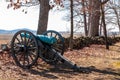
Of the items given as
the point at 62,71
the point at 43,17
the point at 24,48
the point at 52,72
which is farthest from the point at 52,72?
the point at 43,17

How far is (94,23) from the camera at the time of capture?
31.2m

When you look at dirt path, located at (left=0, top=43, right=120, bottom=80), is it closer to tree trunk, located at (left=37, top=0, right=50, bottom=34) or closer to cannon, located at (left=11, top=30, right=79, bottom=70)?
cannon, located at (left=11, top=30, right=79, bottom=70)

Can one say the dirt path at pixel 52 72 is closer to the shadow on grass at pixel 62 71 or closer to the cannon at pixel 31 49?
the shadow on grass at pixel 62 71

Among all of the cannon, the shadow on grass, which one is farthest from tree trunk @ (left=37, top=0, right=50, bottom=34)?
the cannon

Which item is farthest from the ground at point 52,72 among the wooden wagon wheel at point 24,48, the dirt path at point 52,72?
the wooden wagon wheel at point 24,48

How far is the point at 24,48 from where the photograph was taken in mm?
13055

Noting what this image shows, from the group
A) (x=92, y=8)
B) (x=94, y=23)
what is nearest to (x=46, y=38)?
(x=92, y=8)

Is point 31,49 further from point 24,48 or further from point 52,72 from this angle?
Answer: point 52,72

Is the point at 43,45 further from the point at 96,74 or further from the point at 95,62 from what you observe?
the point at 95,62

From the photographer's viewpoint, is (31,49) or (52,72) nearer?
(52,72)

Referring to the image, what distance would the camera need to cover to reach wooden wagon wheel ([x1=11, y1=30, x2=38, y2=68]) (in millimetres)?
12754

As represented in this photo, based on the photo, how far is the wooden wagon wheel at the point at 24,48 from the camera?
1275 centimetres

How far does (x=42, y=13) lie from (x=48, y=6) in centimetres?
47

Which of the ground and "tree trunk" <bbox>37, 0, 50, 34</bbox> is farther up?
"tree trunk" <bbox>37, 0, 50, 34</bbox>
